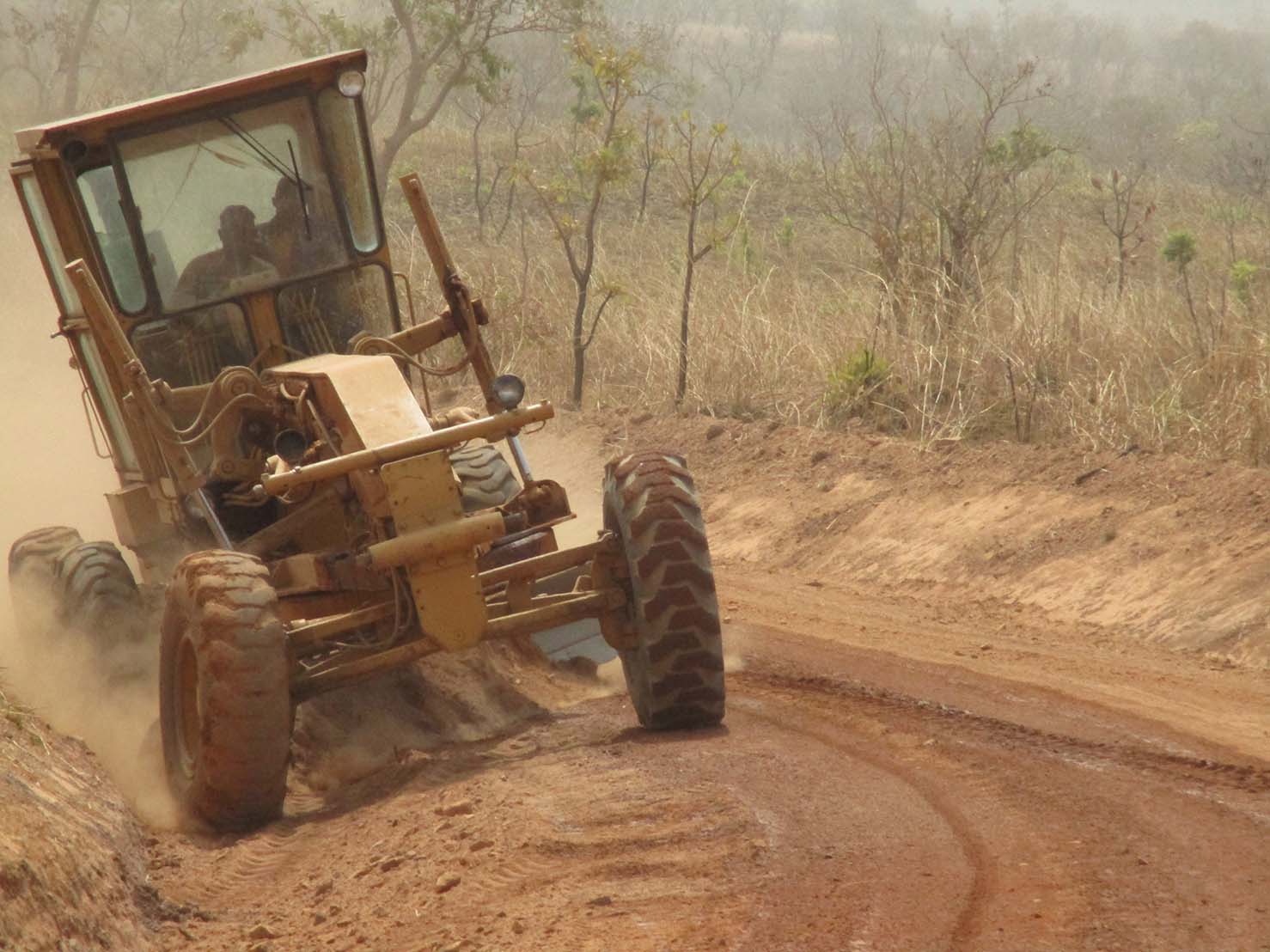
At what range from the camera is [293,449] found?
6.70 meters

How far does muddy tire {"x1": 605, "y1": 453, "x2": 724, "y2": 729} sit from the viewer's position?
263 inches

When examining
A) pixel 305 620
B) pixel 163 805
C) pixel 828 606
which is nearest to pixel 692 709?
pixel 305 620

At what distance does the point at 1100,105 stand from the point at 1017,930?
51426mm

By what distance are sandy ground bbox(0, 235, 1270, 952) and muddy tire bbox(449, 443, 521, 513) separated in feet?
2.65

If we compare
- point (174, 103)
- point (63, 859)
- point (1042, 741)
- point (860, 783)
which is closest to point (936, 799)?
point (860, 783)

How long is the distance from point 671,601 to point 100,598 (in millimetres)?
3190

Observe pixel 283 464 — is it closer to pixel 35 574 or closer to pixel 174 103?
pixel 174 103

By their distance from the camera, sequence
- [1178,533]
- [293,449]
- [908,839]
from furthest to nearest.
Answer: [1178,533], [293,449], [908,839]

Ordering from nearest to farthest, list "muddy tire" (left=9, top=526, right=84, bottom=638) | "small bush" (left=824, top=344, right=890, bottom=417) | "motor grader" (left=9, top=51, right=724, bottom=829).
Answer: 1. "motor grader" (left=9, top=51, right=724, bottom=829)
2. "muddy tire" (left=9, top=526, right=84, bottom=638)
3. "small bush" (left=824, top=344, right=890, bottom=417)

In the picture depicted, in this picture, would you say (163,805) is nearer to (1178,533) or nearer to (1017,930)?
(1017,930)

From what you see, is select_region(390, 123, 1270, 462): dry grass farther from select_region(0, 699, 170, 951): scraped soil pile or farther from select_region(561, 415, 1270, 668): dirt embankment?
select_region(0, 699, 170, 951): scraped soil pile

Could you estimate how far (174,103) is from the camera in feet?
25.0

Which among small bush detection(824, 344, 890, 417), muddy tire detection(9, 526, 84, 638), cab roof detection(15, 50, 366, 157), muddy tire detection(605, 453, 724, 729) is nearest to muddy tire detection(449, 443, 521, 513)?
muddy tire detection(605, 453, 724, 729)

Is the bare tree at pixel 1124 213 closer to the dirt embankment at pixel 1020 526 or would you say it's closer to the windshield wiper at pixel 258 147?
the dirt embankment at pixel 1020 526
